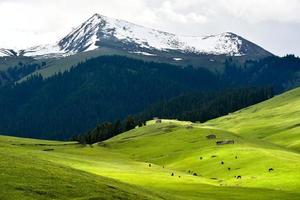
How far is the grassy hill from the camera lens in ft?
162

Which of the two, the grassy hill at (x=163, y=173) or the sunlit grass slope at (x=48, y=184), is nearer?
the sunlit grass slope at (x=48, y=184)

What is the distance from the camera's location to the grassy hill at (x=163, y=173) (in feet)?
162

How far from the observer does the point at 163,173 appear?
347 feet

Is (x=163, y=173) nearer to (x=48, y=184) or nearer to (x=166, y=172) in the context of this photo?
(x=166, y=172)

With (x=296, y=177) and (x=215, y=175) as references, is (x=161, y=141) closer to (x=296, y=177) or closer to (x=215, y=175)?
(x=215, y=175)

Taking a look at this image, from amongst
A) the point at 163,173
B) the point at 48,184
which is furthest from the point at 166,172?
the point at 48,184

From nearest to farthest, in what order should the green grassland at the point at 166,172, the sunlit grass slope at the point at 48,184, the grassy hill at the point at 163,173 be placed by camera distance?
1. the sunlit grass slope at the point at 48,184
2. the grassy hill at the point at 163,173
3. the green grassland at the point at 166,172

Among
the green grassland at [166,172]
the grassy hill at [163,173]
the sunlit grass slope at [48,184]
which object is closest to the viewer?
the sunlit grass slope at [48,184]

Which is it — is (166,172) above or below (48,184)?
below

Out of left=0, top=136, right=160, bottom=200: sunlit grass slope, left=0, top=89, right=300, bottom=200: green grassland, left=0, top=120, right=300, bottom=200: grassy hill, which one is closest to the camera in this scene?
left=0, top=136, right=160, bottom=200: sunlit grass slope

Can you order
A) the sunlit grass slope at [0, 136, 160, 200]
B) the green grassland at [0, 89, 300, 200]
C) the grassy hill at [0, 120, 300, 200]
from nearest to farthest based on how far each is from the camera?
1. the sunlit grass slope at [0, 136, 160, 200]
2. the grassy hill at [0, 120, 300, 200]
3. the green grassland at [0, 89, 300, 200]

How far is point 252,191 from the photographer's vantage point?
74625 millimetres

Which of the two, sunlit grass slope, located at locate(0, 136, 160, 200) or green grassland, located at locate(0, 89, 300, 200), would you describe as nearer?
sunlit grass slope, located at locate(0, 136, 160, 200)

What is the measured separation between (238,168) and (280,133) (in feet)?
302
